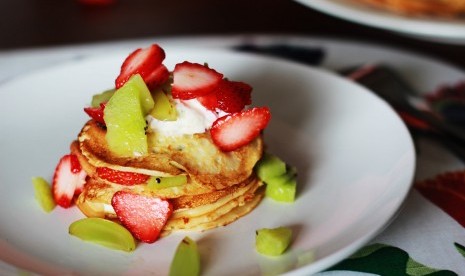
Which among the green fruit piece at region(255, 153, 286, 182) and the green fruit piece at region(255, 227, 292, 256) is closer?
the green fruit piece at region(255, 227, 292, 256)

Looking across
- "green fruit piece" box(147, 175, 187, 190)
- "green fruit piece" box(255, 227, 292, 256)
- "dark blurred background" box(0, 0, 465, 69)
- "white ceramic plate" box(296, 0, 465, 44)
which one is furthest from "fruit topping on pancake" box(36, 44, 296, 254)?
"dark blurred background" box(0, 0, 465, 69)

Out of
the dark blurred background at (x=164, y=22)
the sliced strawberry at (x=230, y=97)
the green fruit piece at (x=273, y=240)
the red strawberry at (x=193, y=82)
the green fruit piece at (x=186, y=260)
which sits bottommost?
the dark blurred background at (x=164, y=22)

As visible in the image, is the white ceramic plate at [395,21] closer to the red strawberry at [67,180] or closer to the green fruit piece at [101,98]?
the green fruit piece at [101,98]

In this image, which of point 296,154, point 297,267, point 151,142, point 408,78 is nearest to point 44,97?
point 151,142

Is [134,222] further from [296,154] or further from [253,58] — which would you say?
[253,58]

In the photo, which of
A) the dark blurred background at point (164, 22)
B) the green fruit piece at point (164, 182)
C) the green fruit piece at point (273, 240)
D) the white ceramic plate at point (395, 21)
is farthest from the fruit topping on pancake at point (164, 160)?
the dark blurred background at point (164, 22)

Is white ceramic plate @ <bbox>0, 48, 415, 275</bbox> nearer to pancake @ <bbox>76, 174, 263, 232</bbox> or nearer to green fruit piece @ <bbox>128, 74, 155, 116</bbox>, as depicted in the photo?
pancake @ <bbox>76, 174, 263, 232</bbox>

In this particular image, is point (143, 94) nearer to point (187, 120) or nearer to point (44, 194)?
point (187, 120)
